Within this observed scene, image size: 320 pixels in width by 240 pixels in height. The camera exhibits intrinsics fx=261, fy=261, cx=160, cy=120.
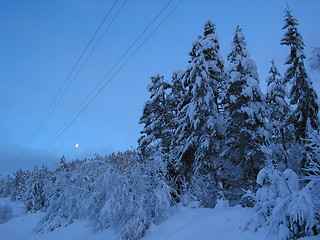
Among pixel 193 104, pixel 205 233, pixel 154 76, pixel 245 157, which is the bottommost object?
pixel 205 233

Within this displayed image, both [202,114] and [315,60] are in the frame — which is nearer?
[315,60]

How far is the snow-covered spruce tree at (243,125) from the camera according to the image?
58.0 feet

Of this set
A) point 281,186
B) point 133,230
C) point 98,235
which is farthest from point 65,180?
point 281,186

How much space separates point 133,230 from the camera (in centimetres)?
1085

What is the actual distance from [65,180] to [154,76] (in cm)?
1266

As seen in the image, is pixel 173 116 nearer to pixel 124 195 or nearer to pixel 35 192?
pixel 124 195

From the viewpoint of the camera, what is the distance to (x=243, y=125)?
18141 mm

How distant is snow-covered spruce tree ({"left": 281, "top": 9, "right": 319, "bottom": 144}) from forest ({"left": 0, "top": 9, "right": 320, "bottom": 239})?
0.21 ft

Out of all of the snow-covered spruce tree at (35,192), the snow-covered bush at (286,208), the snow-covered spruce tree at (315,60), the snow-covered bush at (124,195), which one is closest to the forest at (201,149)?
the snow-covered bush at (124,195)

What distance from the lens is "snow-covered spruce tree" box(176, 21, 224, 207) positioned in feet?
59.4

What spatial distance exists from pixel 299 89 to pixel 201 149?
810 centimetres

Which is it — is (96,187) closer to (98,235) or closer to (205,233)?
(98,235)

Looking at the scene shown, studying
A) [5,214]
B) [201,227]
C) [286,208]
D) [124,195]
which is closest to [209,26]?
[124,195]

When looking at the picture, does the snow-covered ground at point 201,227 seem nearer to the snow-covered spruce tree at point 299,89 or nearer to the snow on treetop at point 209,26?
the snow-covered spruce tree at point 299,89
